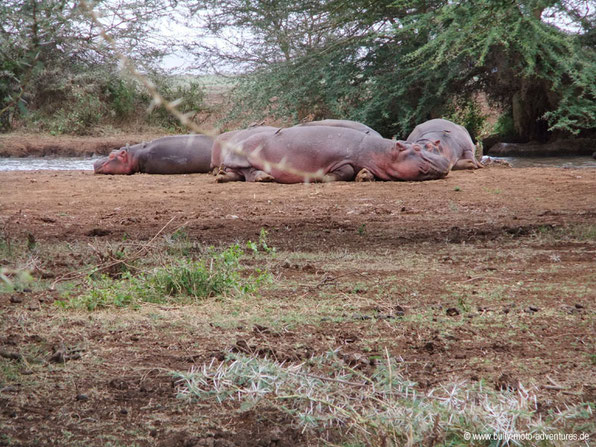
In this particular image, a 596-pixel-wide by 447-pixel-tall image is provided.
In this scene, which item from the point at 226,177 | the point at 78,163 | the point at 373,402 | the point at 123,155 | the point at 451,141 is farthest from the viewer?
the point at 78,163

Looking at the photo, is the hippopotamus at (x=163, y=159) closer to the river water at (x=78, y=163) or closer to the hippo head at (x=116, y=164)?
the hippo head at (x=116, y=164)

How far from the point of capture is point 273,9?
12.3 metres

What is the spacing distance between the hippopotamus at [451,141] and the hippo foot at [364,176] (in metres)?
0.94

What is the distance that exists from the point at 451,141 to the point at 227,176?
276 centimetres

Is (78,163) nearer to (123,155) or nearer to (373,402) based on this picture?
(123,155)

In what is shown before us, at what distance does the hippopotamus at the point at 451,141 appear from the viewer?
8812 mm

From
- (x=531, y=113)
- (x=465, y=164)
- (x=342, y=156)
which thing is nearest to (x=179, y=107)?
(x=531, y=113)

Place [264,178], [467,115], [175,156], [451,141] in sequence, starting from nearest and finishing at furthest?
[264,178] < [451,141] < [175,156] < [467,115]

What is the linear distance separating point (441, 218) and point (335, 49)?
7.28 m

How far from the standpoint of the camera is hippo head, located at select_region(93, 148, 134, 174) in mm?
9516

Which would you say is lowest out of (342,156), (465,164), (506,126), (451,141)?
(465,164)

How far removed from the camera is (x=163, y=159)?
9531 mm

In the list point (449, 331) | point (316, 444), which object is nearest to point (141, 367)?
point (316, 444)

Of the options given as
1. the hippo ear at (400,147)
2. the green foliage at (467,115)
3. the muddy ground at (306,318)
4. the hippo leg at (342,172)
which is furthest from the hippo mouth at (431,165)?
the green foliage at (467,115)
